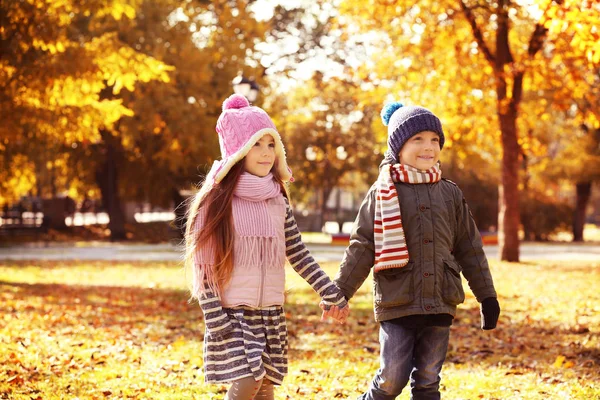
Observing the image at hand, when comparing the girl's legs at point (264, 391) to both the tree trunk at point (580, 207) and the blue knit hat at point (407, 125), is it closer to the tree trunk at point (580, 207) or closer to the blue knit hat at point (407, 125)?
the blue knit hat at point (407, 125)

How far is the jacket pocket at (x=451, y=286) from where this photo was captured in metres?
4.20

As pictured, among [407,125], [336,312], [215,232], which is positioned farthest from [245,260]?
[407,125]

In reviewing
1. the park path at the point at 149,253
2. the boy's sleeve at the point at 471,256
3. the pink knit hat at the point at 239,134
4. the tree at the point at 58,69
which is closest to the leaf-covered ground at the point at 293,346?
the pink knit hat at the point at 239,134

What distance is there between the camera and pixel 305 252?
4.32 m

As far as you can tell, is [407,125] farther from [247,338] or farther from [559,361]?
[559,361]

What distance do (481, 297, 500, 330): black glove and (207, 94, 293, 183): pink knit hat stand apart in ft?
4.10

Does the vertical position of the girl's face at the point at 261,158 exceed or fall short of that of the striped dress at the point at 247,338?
it exceeds it

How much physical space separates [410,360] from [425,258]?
521 millimetres

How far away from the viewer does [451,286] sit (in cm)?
422

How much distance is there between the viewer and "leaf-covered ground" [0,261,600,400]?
20.1 ft

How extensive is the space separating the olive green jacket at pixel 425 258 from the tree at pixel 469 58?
1205cm

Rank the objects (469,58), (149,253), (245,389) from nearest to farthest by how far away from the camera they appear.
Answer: (245,389)
(469,58)
(149,253)

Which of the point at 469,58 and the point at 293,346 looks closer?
the point at 293,346

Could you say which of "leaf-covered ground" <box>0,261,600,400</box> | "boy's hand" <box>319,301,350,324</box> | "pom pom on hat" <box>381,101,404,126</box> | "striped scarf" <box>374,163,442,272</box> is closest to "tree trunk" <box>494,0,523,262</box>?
"leaf-covered ground" <box>0,261,600,400</box>
